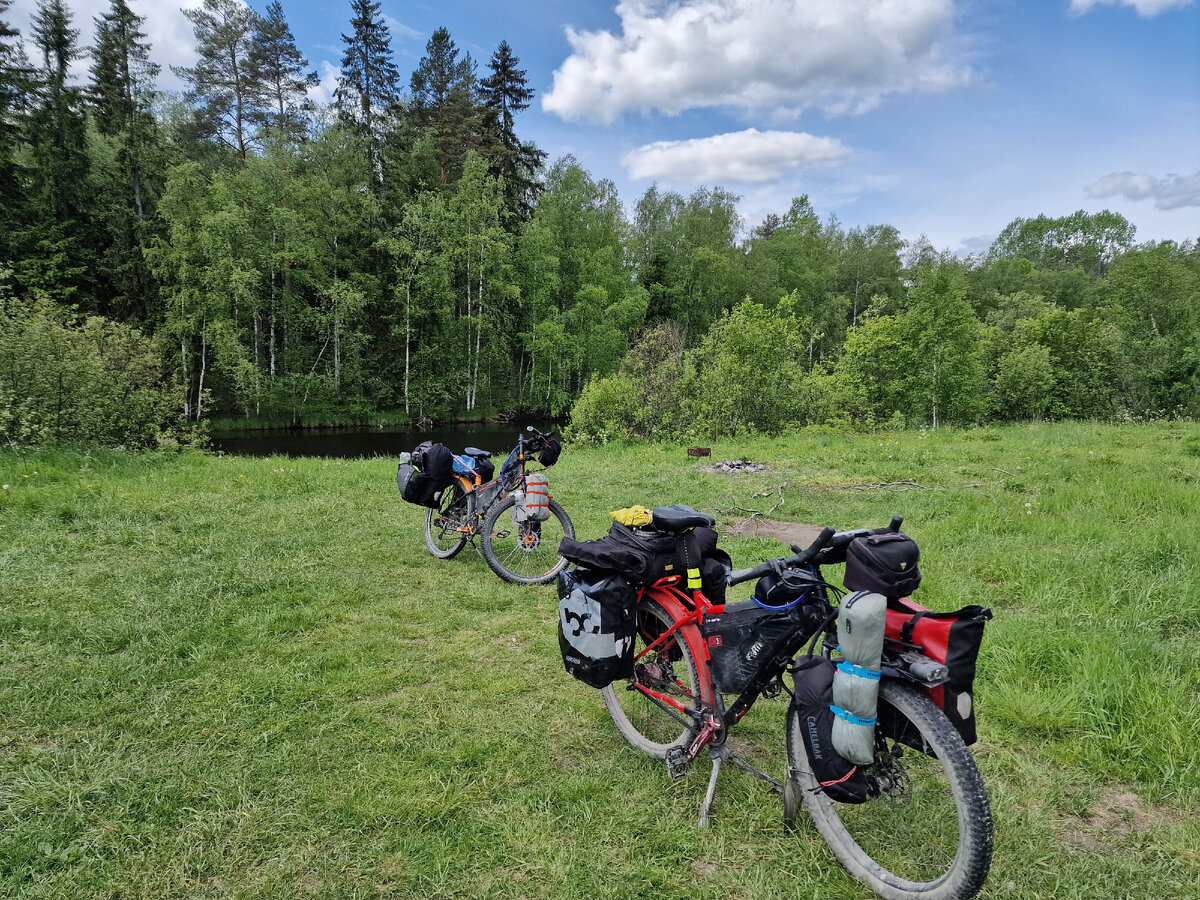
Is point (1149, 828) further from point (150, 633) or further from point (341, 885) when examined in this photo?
point (150, 633)

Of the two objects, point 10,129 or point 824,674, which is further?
point 10,129

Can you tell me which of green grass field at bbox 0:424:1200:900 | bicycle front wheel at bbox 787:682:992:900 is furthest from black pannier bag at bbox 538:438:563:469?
bicycle front wheel at bbox 787:682:992:900

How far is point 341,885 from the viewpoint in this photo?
2047mm

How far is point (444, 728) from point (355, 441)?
24.0 m

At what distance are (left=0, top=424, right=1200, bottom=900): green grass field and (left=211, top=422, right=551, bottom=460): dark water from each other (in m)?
16.3

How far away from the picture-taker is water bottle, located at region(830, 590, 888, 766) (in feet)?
6.11

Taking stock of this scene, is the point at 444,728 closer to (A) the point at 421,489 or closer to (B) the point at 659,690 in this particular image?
(B) the point at 659,690

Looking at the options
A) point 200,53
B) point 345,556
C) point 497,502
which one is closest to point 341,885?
point 497,502

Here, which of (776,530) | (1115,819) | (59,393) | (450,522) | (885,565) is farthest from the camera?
(59,393)

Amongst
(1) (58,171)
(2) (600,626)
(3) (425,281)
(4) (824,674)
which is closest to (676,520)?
(2) (600,626)

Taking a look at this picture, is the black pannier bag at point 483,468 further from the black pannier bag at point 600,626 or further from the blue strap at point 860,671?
the blue strap at point 860,671

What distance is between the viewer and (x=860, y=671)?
189cm

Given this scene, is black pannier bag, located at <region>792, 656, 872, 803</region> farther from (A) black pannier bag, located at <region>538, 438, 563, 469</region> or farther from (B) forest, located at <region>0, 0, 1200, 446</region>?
(B) forest, located at <region>0, 0, 1200, 446</region>

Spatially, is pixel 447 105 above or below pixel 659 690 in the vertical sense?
above
